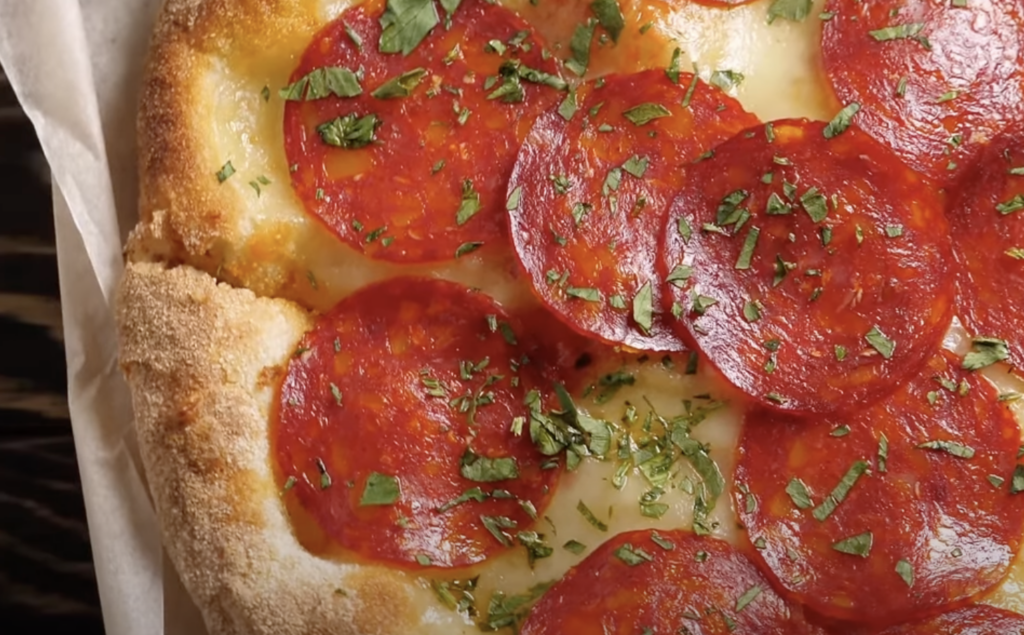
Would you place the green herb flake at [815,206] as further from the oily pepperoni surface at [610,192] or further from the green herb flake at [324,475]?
the green herb flake at [324,475]

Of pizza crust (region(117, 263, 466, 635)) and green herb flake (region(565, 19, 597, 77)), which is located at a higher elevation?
green herb flake (region(565, 19, 597, 77))

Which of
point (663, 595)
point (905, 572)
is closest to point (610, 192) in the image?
point (663, 595)

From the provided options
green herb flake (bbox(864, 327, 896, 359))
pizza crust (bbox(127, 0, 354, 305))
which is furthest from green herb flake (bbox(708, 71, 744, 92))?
pizza crust (bbox(127, 0, 354, 305))

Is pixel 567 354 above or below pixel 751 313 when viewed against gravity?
below

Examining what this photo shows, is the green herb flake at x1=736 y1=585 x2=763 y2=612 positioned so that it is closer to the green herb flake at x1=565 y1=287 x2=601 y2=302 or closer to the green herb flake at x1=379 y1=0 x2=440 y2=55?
the green herb flake at x1=565 y1=287 x2=601 y2=302

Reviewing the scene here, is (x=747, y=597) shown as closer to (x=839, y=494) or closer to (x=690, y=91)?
(x=839, y=494)
